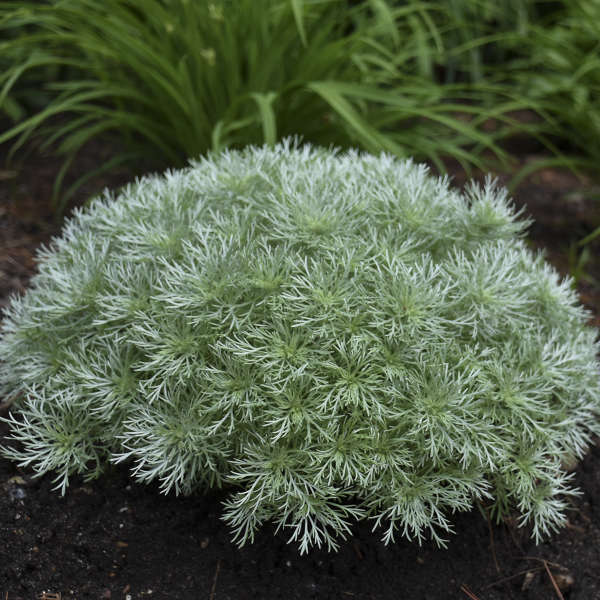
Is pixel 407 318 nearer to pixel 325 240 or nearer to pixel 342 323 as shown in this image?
pixel 342 323

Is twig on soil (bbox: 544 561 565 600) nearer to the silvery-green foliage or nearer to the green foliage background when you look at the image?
the silvery-green foliage

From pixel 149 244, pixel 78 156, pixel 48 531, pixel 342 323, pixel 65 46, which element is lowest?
pixel 48 531

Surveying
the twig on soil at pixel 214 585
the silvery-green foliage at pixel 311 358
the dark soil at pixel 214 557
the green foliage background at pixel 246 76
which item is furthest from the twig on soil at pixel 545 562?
the green foliage background at pixel 246 76

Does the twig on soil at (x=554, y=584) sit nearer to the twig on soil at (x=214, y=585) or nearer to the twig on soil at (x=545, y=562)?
the twig on soil at (x=545, y=562)

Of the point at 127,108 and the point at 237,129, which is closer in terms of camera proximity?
the point at 237,129

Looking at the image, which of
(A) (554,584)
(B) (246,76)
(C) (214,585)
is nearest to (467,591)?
(A) (554,584)

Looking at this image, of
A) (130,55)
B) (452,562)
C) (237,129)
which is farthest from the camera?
(237,129)

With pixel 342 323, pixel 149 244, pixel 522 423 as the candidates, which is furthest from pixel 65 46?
pixel 522 423
